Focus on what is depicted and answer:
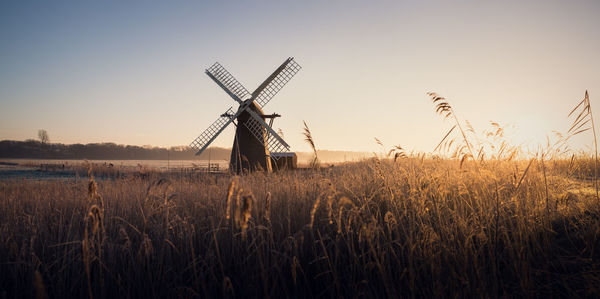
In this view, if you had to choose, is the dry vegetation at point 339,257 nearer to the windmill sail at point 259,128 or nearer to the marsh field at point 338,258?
the marsh field at point 338,258

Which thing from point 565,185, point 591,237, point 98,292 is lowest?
point 98,292

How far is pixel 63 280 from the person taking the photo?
3236mm

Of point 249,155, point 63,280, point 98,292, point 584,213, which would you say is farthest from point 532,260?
point 249,155

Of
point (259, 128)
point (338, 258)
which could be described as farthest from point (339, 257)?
point (259, 128)

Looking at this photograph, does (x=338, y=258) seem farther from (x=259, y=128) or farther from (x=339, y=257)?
(x=259, y=128)

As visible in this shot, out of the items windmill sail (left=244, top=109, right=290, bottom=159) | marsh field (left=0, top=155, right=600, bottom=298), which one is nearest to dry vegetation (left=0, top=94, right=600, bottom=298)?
marsh field (left=0, top=155, right=600, bottom=298)

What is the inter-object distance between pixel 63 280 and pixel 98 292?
46 centimetres

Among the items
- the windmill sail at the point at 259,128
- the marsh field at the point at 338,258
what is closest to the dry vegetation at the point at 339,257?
the marsh field at the point at 338,258

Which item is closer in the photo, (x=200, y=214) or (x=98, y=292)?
(x=98, y=292)

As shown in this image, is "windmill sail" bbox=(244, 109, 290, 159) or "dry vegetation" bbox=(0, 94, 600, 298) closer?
"dry vegetation" bbox=(0, 94, 600, 298)

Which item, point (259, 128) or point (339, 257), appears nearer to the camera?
point (339, 257)

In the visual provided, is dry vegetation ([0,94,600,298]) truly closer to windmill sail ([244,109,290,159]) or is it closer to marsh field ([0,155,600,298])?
marsh field ([0,155,600,298])

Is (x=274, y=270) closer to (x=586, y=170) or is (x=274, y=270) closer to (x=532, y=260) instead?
(x=532, y=260)

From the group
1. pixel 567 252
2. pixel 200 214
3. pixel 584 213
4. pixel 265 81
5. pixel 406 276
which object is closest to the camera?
pixel 406 276
